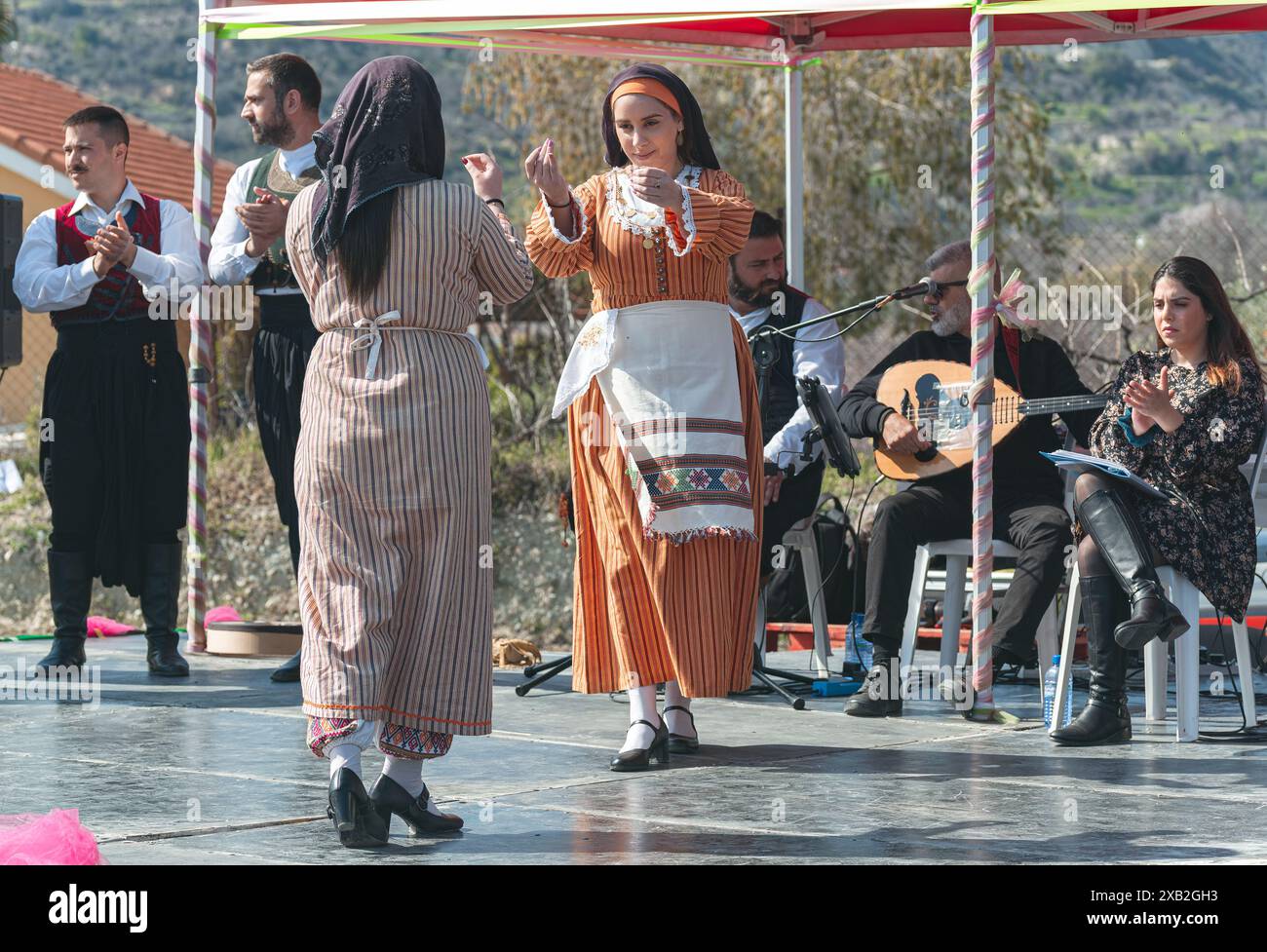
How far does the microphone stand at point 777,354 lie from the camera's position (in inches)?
272

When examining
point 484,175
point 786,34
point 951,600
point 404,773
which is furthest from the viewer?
point 786,34

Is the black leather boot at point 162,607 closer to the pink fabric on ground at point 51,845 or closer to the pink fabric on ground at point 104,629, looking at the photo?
the pink fabric on ground at point 104,629

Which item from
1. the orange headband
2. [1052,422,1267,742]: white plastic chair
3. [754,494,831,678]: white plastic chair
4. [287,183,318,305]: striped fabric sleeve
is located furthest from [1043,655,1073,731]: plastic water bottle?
[287,183,318,305]: striped fabric sleeve

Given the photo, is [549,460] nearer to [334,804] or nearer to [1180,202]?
[334,804]

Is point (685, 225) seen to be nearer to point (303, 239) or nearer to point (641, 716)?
point (303, 239)

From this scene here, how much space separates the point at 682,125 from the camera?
6.00 metres

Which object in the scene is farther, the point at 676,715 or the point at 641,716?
the point at 676,715

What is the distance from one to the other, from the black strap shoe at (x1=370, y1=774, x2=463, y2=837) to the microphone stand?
7.36ft

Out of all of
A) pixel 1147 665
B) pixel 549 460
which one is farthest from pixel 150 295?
pixel 549 460

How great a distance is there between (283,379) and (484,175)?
265cm

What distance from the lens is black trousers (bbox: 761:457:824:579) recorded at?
735cm

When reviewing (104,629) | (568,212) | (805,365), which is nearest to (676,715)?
(568,212)

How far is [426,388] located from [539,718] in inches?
95.8
